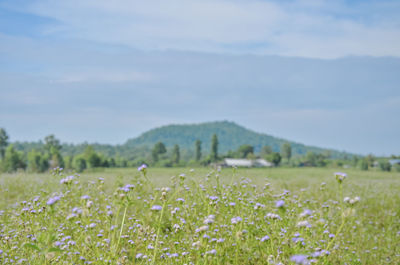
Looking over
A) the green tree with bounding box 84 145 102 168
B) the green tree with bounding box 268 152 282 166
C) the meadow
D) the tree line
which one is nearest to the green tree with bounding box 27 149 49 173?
the tree line

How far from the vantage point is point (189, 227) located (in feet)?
20.5

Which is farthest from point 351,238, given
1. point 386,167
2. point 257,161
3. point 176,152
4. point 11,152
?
point 257,161

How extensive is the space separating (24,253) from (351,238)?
8104 millimetres

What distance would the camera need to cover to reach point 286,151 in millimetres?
124188

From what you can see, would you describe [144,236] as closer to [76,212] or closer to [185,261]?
[185,261]

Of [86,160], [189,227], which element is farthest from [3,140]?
[189,227]

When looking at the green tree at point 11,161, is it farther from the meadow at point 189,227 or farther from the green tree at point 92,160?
the meadow at point 189,227

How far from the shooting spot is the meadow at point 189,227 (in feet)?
12.7

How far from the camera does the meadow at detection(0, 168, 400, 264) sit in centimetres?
386

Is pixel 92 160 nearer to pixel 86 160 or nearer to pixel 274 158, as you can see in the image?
pixel 86 160

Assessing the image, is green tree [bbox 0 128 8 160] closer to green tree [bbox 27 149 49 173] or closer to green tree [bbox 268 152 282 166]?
green tree [bbox 27 149 49 173]

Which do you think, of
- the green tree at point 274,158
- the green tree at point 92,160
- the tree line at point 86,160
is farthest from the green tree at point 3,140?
the green tree at point 274,158

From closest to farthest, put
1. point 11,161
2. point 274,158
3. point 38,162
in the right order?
point 11,161, point 38,162, point 274,158

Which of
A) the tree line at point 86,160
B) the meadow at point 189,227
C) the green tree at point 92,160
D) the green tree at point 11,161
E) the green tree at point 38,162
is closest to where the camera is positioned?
the meadow at point 189,227
